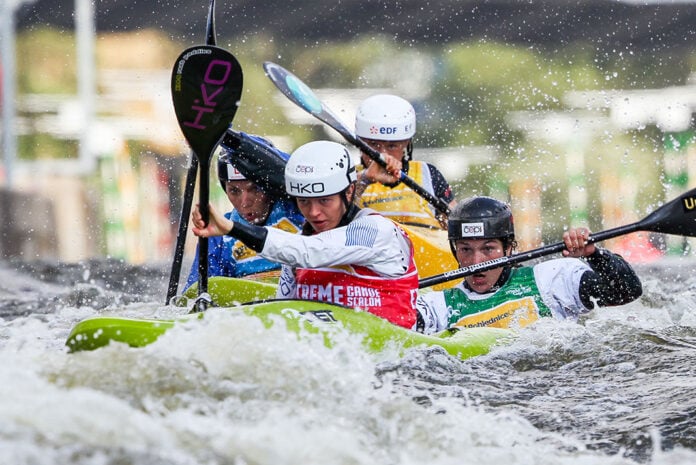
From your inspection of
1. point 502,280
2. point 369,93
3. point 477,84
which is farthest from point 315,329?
point 477,84

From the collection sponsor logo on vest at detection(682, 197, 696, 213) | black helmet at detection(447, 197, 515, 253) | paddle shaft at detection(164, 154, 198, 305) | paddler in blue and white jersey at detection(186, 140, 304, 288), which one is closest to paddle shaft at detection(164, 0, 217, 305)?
paddle shaft at detection(164, 154, 198, 305)

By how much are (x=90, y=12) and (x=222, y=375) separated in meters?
14.1

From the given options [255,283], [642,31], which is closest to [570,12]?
[642,31]

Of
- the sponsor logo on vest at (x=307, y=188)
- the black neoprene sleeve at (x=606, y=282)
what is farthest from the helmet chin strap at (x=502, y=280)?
the sponsor logo on vest at (x=307, y=188)

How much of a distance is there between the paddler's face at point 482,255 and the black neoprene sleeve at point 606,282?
47 cm

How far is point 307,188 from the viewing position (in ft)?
17.3

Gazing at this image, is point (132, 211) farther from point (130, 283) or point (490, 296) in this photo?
point (490, 296)

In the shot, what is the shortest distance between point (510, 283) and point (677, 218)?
1.13 m

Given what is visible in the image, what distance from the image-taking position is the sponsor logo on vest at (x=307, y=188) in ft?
17.2

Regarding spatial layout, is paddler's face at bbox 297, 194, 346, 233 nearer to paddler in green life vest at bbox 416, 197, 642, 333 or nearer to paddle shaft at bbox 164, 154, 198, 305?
paddler in green life vest at bbox 416, 197, 642, 333

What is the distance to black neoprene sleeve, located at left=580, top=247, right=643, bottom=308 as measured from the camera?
6062 millimetres

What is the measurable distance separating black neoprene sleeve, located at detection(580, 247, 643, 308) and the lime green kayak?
0.62 meters

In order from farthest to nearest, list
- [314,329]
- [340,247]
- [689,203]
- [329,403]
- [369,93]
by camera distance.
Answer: [369,93], [689,203], [340,247], [314,329], [329,403]

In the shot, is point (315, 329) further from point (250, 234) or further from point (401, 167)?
point (401, 167)
